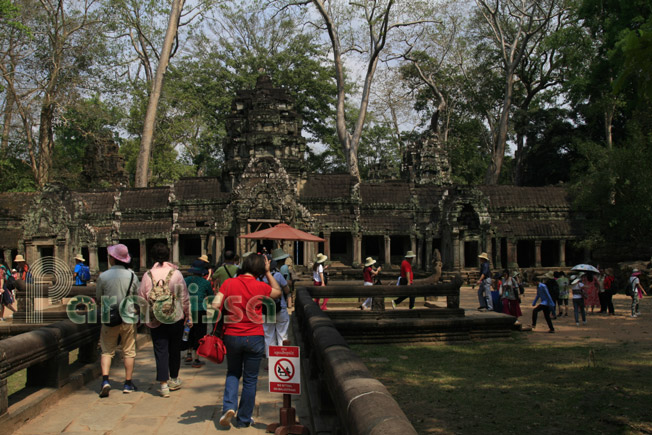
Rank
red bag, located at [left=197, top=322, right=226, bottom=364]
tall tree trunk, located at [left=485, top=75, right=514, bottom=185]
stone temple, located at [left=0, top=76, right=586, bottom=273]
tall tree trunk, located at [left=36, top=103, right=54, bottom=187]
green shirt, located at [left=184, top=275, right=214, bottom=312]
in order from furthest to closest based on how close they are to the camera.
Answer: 1. tall tree trunk, located at [left=485, top=75, right=514, bottom=185]
2. tall tree trunk, located at [left=36, top=103, right=54, bottom=187]
3. stone temple, located at [left=0, top=76, right=586, bottom=273]
4. green shirt, located at [left=184, top=275, right=214, bottom=312]
5. red bag, located at [left=197, top=322, right=226, bottom=364]

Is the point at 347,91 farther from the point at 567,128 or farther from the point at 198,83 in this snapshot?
the point at 567,128

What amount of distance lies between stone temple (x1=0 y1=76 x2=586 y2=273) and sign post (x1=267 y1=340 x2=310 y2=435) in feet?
69.8

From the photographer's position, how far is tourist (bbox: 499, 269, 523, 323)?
13.0 m

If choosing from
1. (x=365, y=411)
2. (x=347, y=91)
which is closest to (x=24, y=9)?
(x=347, y=91)

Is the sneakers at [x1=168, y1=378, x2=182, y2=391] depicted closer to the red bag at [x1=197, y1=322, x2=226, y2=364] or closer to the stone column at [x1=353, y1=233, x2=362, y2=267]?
the red bag at [x1=197, y1=322, x2=226, y2=364]

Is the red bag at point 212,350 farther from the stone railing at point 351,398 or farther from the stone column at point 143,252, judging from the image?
the stone column at point 143,252

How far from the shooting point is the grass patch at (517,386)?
20.4 feet

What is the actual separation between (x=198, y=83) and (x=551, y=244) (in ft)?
94.8

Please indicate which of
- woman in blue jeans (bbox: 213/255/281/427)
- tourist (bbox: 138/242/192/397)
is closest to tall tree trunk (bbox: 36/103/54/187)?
tourist (bbox: 138/242/192/397)

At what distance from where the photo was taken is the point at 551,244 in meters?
32.0

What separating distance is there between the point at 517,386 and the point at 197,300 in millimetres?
4506

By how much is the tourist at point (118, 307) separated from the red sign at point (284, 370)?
2.17 metres

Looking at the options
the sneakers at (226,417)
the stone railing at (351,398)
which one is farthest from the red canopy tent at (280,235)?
the sneakers at (226,417)

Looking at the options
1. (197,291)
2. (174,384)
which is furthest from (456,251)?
(174,384)
